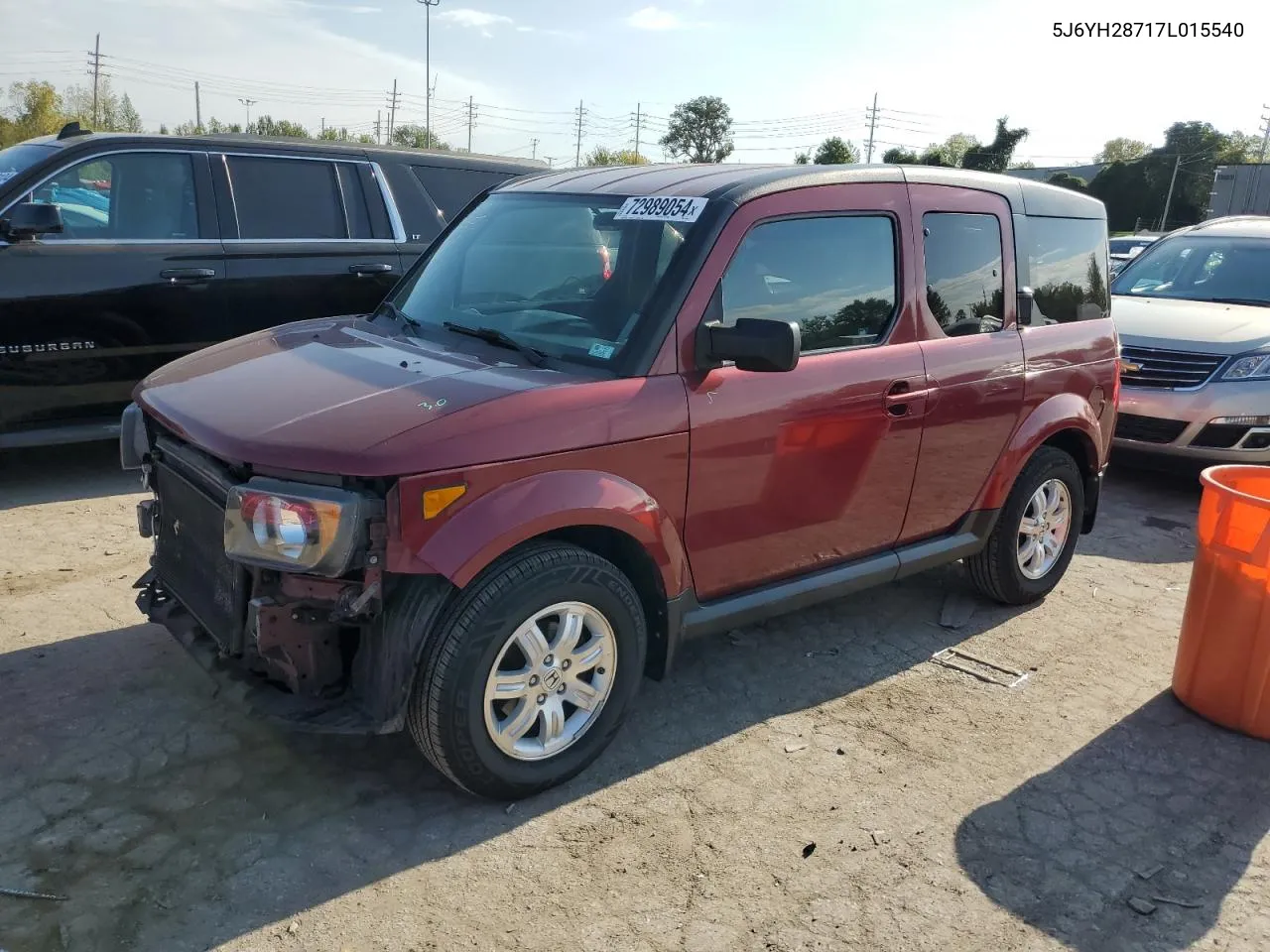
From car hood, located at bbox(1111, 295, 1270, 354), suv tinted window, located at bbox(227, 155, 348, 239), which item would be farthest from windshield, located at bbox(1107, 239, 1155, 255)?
suv tinted window, located at bbox(227, 155, 348, 239)

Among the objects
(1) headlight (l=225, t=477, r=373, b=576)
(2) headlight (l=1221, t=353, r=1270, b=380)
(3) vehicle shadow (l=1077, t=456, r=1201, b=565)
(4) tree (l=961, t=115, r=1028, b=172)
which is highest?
(4) tree (l=961, t=115, r=1028, b=172)

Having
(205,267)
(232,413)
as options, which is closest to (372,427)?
(232,413)

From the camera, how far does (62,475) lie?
6.36 metres

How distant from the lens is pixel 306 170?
6734mm

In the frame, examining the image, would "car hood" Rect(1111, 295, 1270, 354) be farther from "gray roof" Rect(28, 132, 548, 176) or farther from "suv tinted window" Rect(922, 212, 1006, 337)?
"gray roof" Rect(28, 132, 548, 176)

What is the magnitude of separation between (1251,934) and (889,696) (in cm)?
149

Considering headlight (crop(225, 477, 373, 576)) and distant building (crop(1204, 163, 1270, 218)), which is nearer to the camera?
headlight (crop(225, 477, 373, 576))

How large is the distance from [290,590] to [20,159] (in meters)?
4.68

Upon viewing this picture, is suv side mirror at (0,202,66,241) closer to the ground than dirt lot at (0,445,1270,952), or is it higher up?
higher up

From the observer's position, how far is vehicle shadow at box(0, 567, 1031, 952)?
2.69m

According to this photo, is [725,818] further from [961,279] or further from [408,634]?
[961,279]

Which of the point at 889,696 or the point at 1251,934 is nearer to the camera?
the point at 1251,934

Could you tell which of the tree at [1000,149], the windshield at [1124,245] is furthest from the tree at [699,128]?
the windshield at [1124,245]

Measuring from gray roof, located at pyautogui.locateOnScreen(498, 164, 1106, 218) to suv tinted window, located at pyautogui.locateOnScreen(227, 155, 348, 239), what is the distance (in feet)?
9.33
